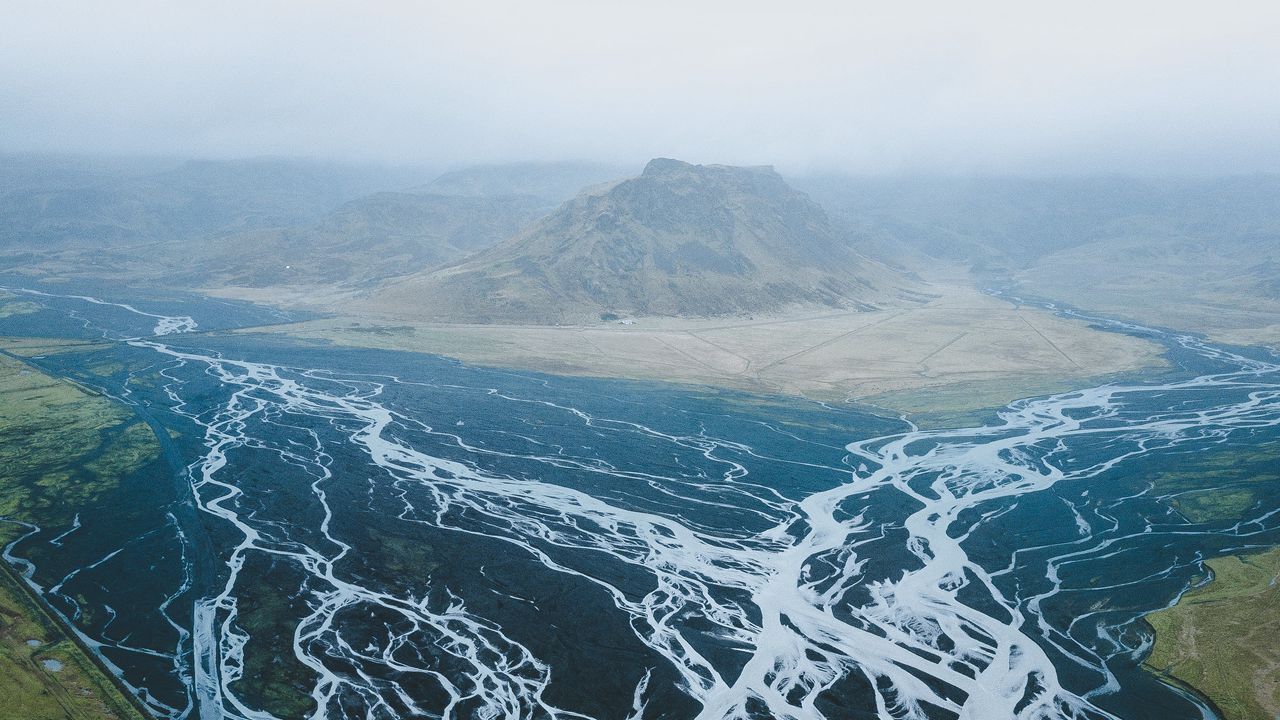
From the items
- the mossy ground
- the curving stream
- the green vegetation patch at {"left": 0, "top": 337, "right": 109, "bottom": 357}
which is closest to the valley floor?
the curving stream

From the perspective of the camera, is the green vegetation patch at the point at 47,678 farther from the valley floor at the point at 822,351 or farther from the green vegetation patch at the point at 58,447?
the valley floor at the point at 822,351

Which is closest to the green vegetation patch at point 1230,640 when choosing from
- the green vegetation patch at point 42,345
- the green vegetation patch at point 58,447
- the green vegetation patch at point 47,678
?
the green vegetation patch at point 47,678

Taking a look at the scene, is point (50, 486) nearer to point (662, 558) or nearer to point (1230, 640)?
point (662, 558)

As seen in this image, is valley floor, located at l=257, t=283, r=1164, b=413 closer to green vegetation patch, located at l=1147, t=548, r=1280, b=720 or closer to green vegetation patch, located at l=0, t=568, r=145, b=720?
green vegetation patch, located at l=1147, t=548, r=1280, b=720

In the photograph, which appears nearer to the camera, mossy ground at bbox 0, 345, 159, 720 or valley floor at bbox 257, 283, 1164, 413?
mossy ground at bbox 0, 345, 159, 720

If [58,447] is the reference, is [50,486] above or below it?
above

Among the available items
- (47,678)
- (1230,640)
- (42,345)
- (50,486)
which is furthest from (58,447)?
(1230,640)

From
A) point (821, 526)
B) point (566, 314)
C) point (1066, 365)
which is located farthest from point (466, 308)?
point (821, 526)
